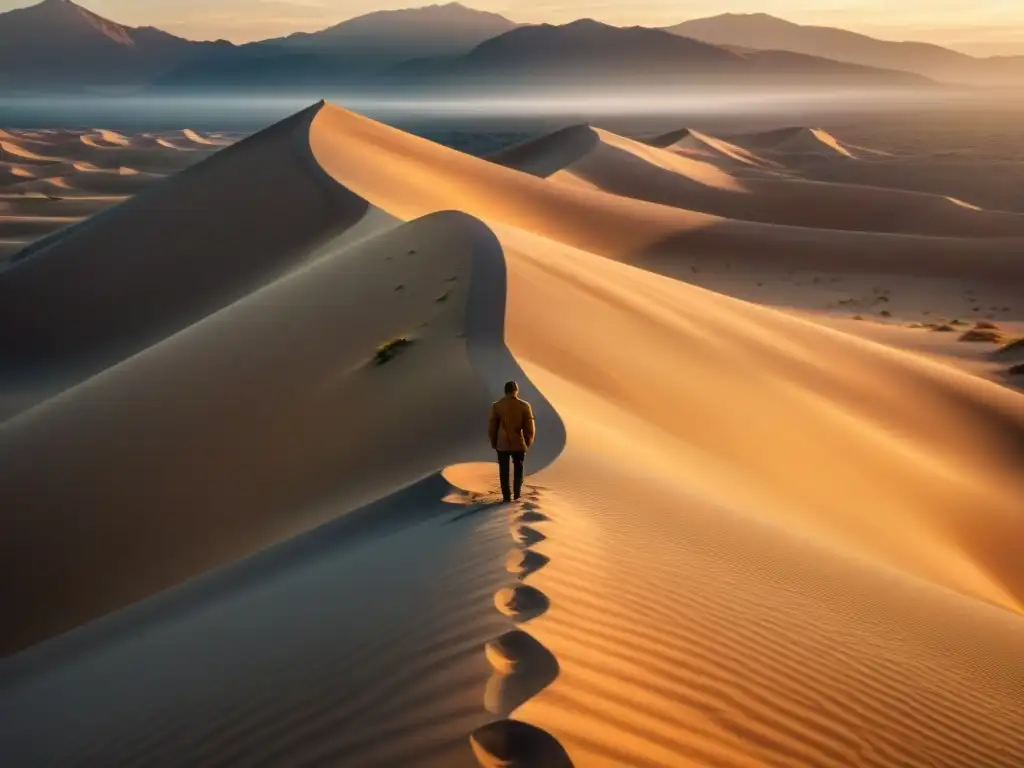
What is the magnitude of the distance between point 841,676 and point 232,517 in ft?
19.5

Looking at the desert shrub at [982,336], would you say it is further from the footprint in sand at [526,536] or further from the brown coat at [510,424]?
the footprint in sand at [526,536]

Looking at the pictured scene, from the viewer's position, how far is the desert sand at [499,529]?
13.5ft

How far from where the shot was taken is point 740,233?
39250 millimetres

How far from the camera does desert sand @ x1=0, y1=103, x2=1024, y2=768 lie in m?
4.11

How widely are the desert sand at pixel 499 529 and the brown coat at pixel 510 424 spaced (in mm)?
402

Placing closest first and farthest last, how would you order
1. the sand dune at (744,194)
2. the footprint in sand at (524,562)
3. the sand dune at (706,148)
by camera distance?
the footprint in sand at (524,562), the sand dune at (744,194), the sand dune at (706,148)

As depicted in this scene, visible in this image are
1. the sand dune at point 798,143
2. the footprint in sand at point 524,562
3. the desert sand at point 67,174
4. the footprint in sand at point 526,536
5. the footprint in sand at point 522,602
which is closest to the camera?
the footprint in sand at point 522,602

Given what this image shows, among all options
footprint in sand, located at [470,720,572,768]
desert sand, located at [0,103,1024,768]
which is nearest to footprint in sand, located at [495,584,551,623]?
desert sand, located at [0,103,1024,768]

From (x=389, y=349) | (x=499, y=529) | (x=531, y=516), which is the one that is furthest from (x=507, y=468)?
(x=389, y=349)

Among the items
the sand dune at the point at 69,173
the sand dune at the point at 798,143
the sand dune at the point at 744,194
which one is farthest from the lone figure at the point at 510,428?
the sand dune at the point at 798,143

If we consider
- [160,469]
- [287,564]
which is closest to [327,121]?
[160,469]

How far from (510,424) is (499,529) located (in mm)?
811

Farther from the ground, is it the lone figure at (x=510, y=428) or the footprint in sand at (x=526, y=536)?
the lone figure at (x=510, y=428)

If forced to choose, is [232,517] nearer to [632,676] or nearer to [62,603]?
[62,603]
